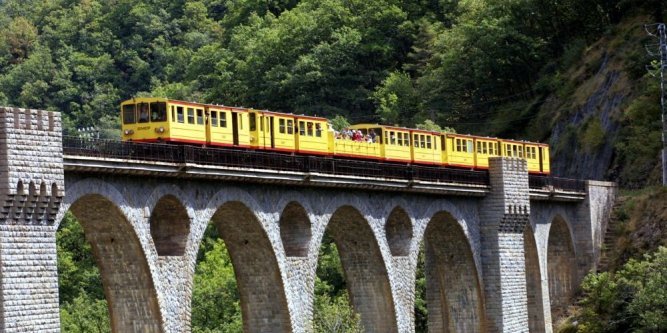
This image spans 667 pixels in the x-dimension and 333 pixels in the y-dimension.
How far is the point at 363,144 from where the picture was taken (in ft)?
241

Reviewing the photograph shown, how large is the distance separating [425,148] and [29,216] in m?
31.8

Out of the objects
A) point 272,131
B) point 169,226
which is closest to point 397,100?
point 272,131

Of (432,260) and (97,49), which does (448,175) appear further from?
(97,49)

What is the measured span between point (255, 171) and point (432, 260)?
77.2 feet

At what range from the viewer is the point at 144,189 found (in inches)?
2247

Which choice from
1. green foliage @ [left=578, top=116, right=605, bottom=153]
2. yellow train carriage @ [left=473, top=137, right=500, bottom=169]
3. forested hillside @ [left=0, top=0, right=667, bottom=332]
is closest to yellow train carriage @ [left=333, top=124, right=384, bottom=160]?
forested hillside @ [left=0, top=0, right=667, bottom=332]

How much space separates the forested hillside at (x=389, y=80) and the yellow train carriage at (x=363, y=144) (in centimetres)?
732

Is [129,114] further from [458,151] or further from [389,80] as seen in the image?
[389,80]

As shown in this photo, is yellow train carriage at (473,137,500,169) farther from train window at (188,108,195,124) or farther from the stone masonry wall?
the stone masonry wall

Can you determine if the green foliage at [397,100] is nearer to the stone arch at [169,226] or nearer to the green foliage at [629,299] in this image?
the green foliage at [629,299]

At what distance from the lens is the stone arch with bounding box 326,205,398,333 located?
2911 inches

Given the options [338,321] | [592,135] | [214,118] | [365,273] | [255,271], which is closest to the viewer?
[214,118]

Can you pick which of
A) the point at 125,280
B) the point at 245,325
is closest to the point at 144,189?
the point at 125,280

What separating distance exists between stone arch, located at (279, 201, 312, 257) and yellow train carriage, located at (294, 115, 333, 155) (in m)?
2.54
